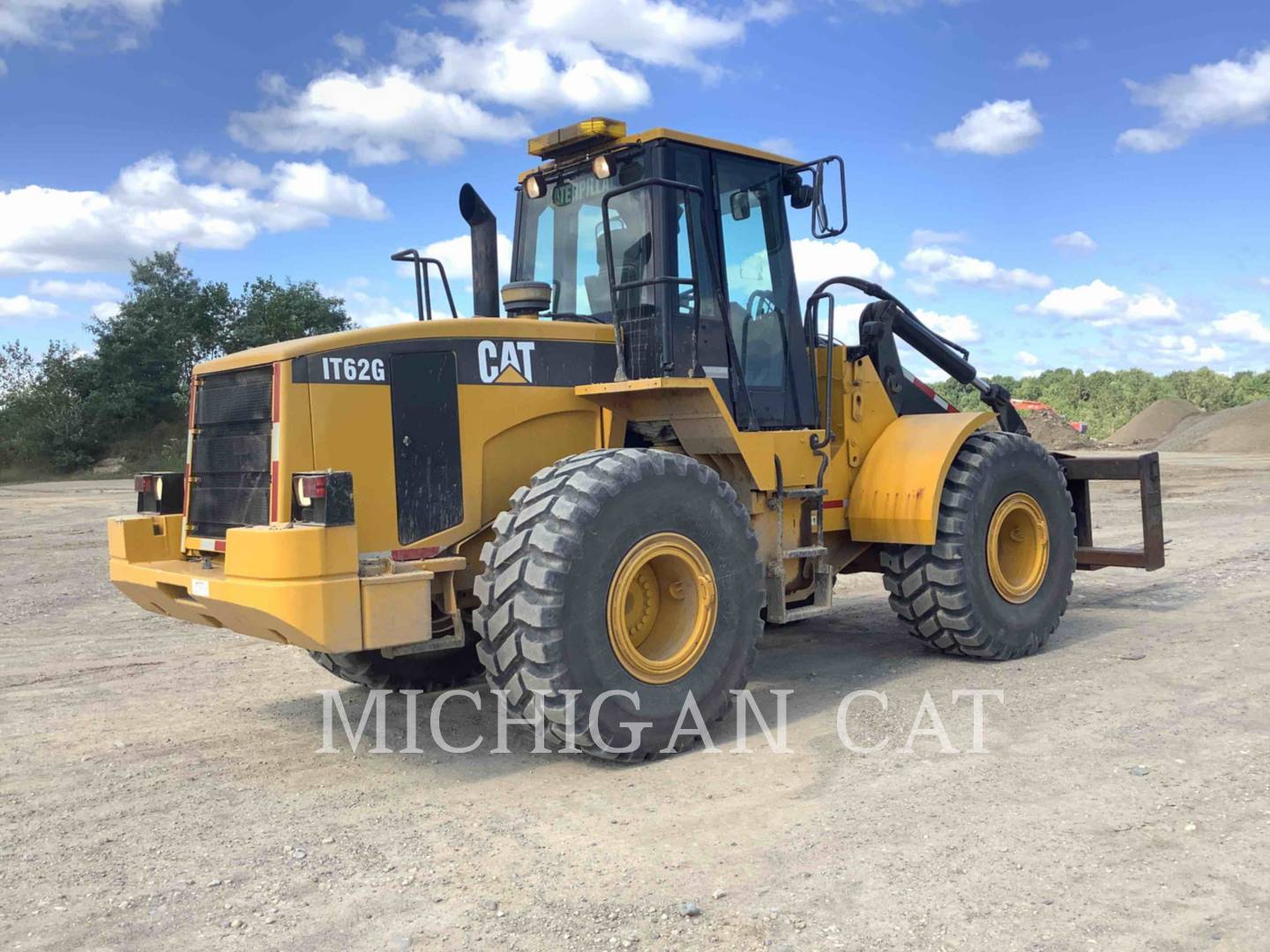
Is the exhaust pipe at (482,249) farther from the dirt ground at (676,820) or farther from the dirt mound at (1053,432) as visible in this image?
the dirt mound at (1053,432)

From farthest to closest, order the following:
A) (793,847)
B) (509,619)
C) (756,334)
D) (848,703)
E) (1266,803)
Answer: (756,334), (848,703), (509,619), (1266,803), (793,847)

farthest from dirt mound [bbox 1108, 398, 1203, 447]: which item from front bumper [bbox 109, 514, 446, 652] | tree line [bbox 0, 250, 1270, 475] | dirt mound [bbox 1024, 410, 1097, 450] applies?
front bumper [bbox 109, 514, 446, 652]

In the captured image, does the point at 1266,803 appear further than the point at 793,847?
Yes

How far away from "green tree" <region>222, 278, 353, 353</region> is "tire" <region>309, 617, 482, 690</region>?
30.6 m

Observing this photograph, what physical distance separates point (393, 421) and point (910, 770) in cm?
290

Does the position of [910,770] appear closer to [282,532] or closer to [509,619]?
[509,619]

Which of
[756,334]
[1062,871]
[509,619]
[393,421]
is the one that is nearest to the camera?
[1062,871]

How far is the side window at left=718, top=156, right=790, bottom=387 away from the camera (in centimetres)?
643

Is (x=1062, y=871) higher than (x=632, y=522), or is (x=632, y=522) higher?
(x=632, y=522)

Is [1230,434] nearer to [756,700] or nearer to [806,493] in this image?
[806,493]

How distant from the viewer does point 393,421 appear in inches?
205

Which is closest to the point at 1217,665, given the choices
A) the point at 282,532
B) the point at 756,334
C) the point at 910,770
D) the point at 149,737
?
the point at 910,770

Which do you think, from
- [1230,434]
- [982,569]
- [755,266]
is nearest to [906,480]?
[982,569]

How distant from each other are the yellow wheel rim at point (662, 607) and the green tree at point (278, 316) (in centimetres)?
3186
